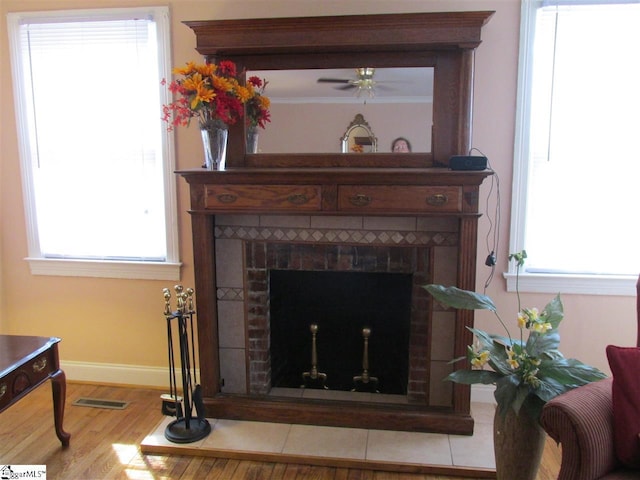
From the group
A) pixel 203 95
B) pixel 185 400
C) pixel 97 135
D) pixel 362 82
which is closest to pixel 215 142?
pixel 203 95

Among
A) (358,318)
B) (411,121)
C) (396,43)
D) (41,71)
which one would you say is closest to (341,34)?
(396,43)

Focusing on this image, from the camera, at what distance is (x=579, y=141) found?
2.59 metres

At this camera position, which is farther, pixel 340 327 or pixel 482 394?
pixel 340 327

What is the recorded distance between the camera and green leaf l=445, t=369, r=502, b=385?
6.32ft

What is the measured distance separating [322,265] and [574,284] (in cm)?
132

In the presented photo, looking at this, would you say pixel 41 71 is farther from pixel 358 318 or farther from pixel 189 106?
pixel 358 318

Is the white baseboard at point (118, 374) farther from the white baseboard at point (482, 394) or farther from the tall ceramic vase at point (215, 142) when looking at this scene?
the white baseboard at point (482, 394)

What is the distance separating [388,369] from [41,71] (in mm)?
2571

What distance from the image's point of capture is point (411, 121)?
251 cm

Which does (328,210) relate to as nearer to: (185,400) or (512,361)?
(512,361)

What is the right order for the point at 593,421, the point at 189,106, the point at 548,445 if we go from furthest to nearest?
the point at 548,445 → the point at 189,106 → the point at 593,421

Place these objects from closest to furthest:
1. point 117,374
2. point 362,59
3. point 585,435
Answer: point 585,435
point 362,59
point 117,374

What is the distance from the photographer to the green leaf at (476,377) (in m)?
1.93

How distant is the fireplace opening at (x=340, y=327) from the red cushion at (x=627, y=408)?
122 centimetres
